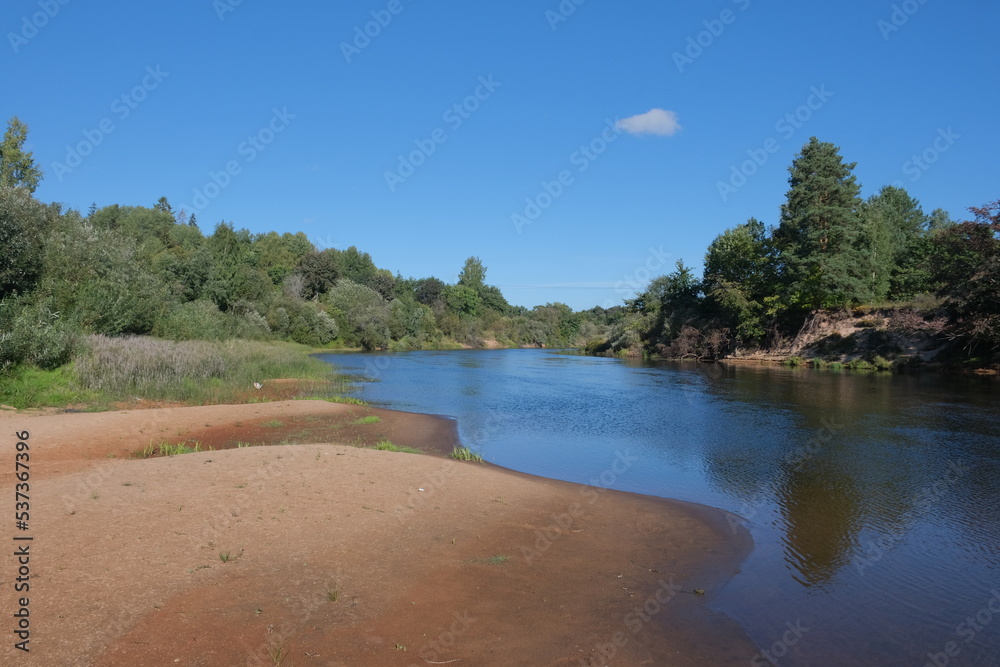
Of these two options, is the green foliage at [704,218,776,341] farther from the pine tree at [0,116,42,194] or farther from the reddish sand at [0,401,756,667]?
the pine tree at [0,116,42,194]

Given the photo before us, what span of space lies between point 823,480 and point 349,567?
32.5ft

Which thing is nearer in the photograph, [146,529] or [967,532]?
[146,529]

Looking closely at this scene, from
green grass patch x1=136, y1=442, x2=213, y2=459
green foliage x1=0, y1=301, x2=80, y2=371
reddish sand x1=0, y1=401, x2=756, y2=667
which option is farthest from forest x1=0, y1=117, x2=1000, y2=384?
reddish sand x1=0, y1=401, x2=756, y2=667

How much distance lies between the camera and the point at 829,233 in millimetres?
47750

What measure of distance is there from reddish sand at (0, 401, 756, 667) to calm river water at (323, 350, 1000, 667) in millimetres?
957

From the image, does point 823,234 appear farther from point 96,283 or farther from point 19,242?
point 19,242

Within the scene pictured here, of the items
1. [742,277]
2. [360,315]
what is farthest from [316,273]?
[742,277]

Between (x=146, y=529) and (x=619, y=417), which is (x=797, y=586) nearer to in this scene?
(x=146, y=529)

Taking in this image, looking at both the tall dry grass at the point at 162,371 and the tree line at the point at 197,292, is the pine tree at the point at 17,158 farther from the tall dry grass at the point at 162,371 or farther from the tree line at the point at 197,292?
the tall dry grass at the point at 162,371

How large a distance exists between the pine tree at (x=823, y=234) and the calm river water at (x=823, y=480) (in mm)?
18911

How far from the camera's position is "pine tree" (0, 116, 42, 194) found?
152 ft

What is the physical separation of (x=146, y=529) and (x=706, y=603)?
6.33m

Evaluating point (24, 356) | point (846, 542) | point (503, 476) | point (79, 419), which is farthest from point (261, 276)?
point (846, 542)

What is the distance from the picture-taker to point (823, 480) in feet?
39.0
